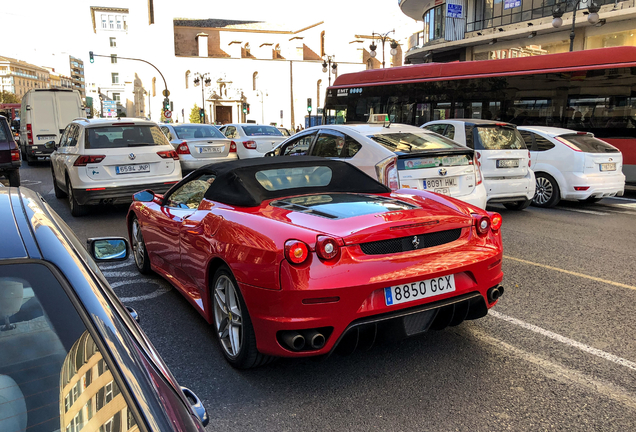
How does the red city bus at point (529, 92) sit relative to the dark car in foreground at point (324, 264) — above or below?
above

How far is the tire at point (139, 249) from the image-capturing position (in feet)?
18.8

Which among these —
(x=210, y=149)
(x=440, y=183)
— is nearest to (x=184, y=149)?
(x=210, y=149)

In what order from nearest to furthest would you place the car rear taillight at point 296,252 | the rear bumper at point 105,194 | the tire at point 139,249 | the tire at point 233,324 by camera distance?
the car rear taillight at point 296,252 < the tire at point 233,324 < the tire at point 139,249 < the rear bumper at point 105,194

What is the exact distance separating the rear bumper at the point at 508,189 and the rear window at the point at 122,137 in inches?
231

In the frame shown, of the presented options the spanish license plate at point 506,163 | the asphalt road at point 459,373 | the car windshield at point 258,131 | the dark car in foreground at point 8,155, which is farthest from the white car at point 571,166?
the dark car in foreground at point 8,155

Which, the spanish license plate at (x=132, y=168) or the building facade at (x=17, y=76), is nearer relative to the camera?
the spanish license plate at (x=132, y=168)

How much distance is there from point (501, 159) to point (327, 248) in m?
7.17

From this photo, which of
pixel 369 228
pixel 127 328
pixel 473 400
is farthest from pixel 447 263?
pixel 127 328

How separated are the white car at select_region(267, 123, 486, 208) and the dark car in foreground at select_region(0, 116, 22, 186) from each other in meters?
8.24

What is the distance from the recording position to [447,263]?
3369 millimetres

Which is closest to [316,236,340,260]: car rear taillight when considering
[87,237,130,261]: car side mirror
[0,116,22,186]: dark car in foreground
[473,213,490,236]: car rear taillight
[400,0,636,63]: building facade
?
[87,237,130,261]: car side mirror

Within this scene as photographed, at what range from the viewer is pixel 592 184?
10.4m

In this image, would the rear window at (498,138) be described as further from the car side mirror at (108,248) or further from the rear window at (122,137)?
the car side mirror at (108,248)

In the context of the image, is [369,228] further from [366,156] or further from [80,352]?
[366,156]
